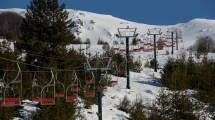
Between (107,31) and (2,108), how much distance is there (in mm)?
157437

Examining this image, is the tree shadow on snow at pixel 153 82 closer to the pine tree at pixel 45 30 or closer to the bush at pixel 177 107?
the pine tree at pixel 45 30

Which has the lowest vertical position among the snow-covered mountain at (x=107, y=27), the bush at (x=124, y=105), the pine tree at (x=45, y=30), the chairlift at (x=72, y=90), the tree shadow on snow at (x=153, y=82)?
the bush at (x=124, y=105)

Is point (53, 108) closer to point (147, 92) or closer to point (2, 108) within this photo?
point (2, 108)

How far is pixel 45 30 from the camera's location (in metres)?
33.3

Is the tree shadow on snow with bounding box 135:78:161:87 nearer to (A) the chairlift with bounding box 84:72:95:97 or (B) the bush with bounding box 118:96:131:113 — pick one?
(B) the bush with bounding box 118:96:131:113

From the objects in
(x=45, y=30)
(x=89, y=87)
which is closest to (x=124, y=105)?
(x=89, y=87)

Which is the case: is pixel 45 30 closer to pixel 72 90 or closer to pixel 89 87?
pixel 89 87

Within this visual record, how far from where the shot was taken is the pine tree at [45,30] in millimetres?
31594

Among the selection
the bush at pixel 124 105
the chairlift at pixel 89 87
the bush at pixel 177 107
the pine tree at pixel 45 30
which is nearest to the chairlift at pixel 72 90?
the chairlift at pixel 89 87

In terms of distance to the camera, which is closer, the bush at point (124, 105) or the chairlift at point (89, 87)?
the chairlift at point (89, 87)

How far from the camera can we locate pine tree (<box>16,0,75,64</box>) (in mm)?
31594

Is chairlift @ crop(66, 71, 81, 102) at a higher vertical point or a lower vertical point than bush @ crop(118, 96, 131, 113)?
higher

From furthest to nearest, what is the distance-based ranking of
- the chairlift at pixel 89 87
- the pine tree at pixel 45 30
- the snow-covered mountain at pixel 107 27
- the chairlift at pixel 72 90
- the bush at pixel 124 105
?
the snow-covered mountain at pixel 107 27 < the pine tree at pixel 45 30 < the bush at pixel 124 105 < the chairlift at pixel 89 87 < the chairlift at pixel 72 90

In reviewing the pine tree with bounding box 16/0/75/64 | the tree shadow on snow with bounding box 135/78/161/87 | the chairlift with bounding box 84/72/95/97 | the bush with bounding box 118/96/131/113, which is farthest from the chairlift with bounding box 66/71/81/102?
the tree shadow on snow with bounding box 135/78/161/87
